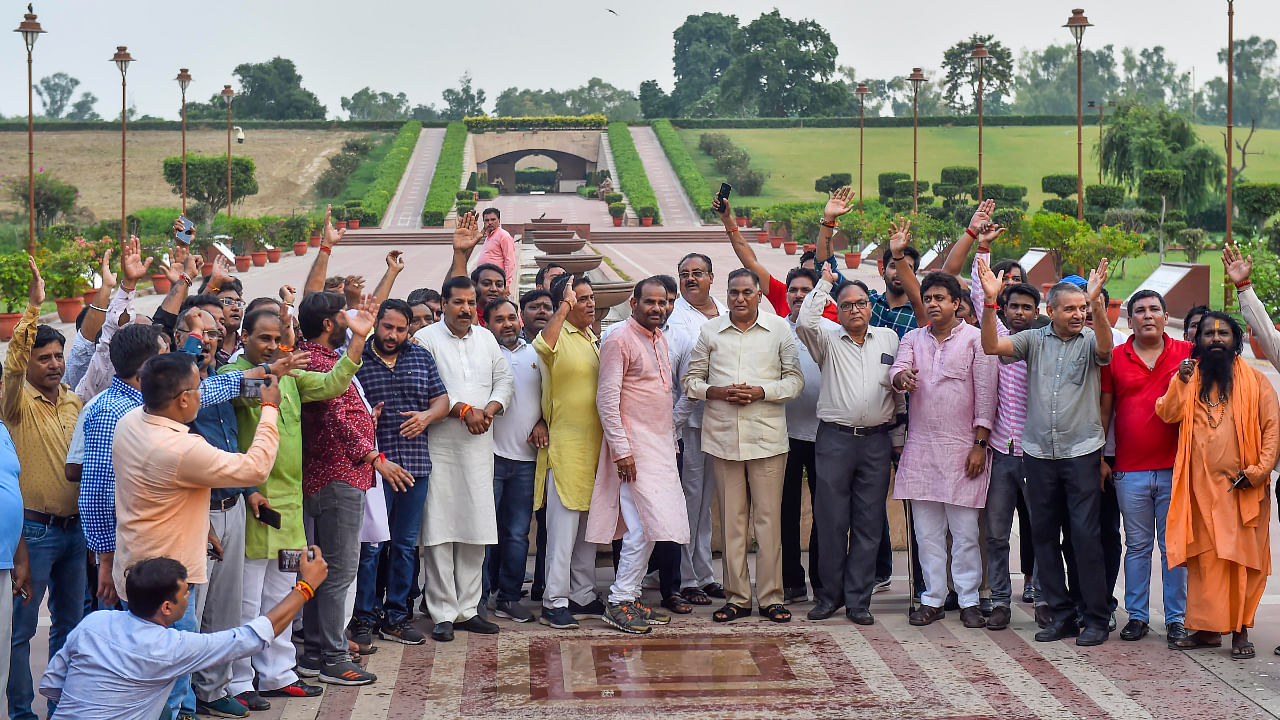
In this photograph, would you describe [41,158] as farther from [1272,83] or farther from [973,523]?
[1272,83]

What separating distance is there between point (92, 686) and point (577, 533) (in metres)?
2.28

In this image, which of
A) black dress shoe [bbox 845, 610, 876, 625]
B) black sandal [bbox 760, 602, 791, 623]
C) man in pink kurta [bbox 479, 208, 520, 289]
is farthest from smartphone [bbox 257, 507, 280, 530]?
man in pink kurta [bbox 479, 208, 520, 289]

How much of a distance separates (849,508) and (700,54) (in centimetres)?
6841

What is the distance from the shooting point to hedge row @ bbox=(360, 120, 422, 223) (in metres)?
Result: 35.1

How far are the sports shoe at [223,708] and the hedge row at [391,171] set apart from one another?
99.6ft

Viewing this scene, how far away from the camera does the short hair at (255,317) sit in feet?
13.7

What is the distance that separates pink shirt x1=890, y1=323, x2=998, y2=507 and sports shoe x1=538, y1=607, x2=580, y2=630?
1456 millimetres

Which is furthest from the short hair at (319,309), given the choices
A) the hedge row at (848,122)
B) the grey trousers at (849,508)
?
the hedge row at (848,122)

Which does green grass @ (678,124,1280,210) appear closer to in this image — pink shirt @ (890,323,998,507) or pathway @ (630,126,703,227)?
pathway @ (630,126,703,227)

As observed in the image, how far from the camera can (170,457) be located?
11.6ft

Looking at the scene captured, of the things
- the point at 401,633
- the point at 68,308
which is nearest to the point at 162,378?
the point at 401,633

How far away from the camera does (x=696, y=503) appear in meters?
5.48

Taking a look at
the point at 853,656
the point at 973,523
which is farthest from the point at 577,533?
the point at 973,523

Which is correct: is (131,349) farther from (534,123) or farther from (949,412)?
(534,123)
